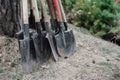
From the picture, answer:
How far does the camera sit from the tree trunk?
3139 mm

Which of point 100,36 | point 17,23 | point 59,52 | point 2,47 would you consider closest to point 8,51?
point 2,47

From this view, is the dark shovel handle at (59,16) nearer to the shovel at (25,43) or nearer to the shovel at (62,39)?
the shovel at (62,39)

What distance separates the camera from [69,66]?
2.95 meters

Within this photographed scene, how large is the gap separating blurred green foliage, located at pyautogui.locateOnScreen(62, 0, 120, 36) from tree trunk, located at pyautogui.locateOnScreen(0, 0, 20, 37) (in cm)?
162

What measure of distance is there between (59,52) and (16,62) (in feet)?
1.63

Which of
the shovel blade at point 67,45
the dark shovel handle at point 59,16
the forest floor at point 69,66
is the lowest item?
the forest floor at point 69,66

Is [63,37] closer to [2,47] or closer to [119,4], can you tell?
[2,47]

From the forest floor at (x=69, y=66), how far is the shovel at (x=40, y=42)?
0.09 m

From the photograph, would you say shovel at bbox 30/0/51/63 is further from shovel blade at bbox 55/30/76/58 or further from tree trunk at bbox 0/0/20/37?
tree trunk at bbox 0/0/20/37

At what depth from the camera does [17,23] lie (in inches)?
126

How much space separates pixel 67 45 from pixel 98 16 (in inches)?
→ 58.2

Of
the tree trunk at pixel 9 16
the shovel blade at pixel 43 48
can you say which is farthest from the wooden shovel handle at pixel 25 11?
the tree trunk at pixel 9 16

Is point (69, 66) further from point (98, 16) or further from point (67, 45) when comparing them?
point (98, 16)

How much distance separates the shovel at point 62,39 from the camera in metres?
3.03
